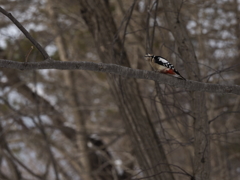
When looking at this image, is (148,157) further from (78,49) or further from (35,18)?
(78,49)

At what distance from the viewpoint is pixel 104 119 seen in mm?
10773

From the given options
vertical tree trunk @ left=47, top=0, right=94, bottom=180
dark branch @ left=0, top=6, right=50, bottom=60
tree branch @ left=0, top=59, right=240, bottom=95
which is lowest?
tree branch @ left=0, top=59, right=240, bottom=95

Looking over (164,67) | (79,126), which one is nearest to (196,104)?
(164,67)

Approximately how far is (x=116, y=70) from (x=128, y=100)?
1.81 m

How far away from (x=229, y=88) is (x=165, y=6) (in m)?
1.18

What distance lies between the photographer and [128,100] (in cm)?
362

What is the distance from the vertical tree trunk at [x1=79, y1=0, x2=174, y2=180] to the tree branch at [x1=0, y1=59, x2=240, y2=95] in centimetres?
149

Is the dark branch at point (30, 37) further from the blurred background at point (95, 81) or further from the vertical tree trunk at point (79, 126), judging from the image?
the vertical tree trunk at point (79, 126)

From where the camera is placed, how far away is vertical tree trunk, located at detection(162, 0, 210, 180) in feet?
8.71

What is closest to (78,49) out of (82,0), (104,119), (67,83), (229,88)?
(67,83)

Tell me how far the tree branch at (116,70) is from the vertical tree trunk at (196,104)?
21.9 inches

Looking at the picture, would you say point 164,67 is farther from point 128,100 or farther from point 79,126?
point 79,126

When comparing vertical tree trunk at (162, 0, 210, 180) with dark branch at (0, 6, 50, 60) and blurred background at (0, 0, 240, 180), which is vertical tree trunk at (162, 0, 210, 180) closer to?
dark branch at (0, 6, 50, 60)

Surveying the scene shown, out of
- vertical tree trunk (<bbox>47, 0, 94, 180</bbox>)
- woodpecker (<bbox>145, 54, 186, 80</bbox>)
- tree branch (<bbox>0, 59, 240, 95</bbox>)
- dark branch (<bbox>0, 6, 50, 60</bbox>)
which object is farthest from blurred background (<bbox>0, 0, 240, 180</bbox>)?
dark branch (<bbox>0, 6, 50, 60</bbox>)
